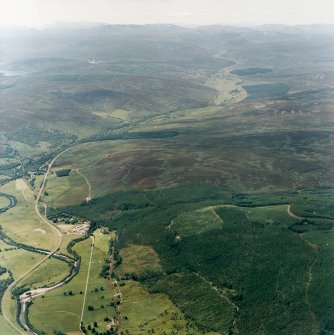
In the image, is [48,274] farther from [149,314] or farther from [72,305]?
[149,314]

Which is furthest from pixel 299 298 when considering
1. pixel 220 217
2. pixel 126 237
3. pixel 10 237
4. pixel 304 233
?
pixel 10 237

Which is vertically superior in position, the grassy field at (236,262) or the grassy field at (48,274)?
the grassy field at (236,262)

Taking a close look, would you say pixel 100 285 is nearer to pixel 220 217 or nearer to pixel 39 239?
pixel 39 239

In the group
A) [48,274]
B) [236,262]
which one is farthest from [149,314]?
[48,274]

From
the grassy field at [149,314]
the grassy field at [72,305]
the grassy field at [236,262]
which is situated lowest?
the grassy field at [72,305]

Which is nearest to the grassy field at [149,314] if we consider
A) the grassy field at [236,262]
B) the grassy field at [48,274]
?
the grassy field at [236,262]

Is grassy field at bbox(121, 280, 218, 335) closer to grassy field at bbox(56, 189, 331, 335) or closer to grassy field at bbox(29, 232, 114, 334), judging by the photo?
grassy field at bbox(56, 189, 331, 335)

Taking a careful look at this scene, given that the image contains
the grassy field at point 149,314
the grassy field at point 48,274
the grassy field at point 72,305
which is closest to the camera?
the grassy field at point 149,314

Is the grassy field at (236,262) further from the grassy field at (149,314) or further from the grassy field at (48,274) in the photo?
the grassy field at (48,274)

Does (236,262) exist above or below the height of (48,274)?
above

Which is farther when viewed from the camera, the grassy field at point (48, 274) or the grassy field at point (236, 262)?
the grassy field at point (48, 274)

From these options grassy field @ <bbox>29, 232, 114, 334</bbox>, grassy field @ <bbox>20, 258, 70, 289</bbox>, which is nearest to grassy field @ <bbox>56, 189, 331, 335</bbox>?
grassy field @ <bbox>29, 232, 114, 334</bbox>
